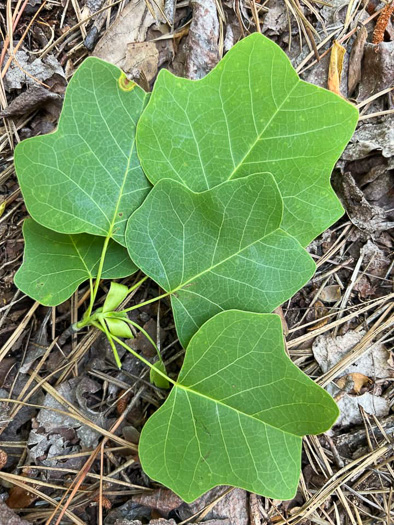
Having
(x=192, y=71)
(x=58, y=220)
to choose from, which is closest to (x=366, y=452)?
(x=58, y=220)

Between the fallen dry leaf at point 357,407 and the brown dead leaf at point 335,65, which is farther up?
the brown dead leaf at point 335,65

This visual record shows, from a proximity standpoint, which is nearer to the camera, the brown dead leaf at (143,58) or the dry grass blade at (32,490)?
the dry grass blade at (32,490)

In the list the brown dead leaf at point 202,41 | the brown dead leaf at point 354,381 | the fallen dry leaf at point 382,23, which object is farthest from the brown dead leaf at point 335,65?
the brown dead leaf at point 354,381

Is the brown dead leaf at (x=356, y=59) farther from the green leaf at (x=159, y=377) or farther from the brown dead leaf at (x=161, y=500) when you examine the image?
the brown dead leaf at (x=161, y=500)

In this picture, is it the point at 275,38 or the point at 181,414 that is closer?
the point at 181,414

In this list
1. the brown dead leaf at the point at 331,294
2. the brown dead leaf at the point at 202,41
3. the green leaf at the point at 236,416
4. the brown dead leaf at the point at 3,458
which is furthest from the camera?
the brown dead leaf at the point at 331,294

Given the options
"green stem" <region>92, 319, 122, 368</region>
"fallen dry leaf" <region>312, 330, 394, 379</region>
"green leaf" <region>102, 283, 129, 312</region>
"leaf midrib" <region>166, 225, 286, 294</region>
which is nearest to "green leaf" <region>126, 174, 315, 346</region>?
"leaf midrib" <region>166, 225, 286, 294</region>

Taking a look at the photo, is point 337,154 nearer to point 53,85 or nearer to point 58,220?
point 58,220

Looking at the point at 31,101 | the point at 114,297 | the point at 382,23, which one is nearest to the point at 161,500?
the point at 114,297
